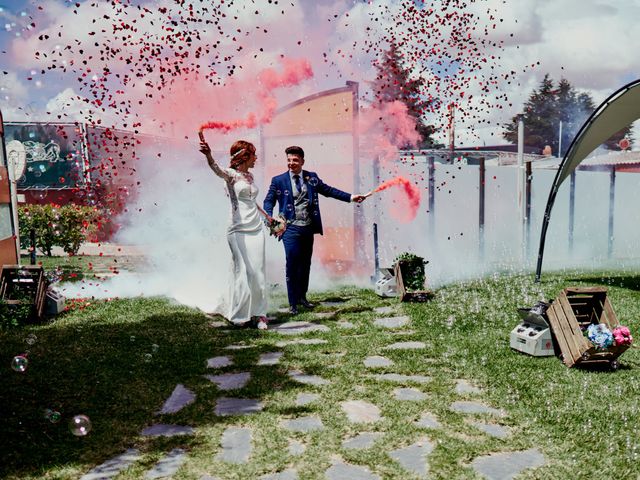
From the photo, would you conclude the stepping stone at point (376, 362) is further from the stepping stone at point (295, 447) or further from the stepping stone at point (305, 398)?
the stepping stone at point (295, 447)

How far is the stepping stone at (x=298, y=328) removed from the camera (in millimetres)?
6715

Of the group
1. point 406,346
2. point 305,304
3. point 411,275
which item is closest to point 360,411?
point 406,346

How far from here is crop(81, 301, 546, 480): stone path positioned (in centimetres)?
326

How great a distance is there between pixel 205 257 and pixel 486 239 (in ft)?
23.4

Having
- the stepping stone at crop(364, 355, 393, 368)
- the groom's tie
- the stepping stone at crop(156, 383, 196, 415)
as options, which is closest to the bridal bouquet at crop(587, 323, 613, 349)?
the stepping stone at crop(364, 355, 393, 368)

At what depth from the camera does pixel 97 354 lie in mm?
5695

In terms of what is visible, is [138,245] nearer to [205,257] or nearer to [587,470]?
[205,257]

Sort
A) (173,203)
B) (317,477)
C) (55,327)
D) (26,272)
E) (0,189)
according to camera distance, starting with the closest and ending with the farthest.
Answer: (317,477) → (55,327) → (26,272) → (0,189) → (173,203)

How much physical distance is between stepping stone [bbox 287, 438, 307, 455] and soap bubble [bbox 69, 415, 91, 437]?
1.26 meters

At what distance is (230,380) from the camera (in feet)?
16.1

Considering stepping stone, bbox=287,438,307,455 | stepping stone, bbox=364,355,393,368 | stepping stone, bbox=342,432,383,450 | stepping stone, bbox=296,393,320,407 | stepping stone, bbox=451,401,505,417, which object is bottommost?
stepping stone, bbox=364,355,393,368

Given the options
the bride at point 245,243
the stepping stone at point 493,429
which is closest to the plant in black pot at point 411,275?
the bride at point 245,243

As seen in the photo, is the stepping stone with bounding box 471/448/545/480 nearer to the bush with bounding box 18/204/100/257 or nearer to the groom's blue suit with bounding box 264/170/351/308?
the groom's blue suit with bounding box 264/170/351/308

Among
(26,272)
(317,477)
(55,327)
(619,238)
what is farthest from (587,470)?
(619,238)
